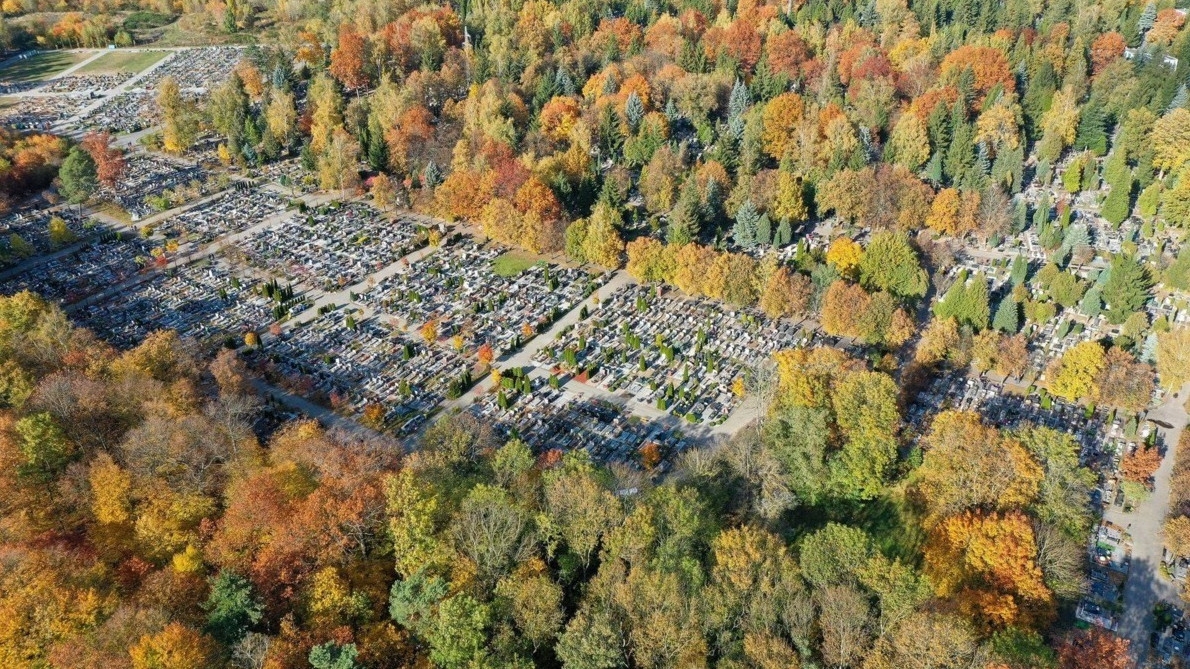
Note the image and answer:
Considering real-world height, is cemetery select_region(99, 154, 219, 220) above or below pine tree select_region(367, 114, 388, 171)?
below

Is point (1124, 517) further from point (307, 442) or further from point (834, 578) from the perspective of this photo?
point (307, 442)

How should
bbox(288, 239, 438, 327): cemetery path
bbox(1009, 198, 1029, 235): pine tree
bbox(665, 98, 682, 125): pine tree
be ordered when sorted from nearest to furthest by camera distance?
bbox(288, 239, 438, 327): cemetery path
bbox(1009, 198, 1029, 235): pine tree
bbox(665, 98, 682, 125): pine tree

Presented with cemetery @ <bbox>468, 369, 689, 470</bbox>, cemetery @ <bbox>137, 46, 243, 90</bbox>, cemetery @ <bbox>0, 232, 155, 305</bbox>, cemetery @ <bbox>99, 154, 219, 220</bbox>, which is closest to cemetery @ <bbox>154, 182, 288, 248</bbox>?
cemetery @ <bbox>99, 154, 219, 220</bbox>

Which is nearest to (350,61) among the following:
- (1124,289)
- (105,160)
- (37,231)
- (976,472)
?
(105,160)

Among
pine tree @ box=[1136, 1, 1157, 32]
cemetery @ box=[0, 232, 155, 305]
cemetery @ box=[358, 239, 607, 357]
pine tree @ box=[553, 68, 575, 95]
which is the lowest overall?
cemetery @ box=[358, 239, 607, 357]

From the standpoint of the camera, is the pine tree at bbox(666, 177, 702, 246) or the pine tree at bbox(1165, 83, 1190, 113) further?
the pine tree at bbox(1165, 83, 1190, 113)

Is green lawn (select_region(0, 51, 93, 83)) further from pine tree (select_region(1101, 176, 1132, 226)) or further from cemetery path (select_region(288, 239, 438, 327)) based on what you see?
pine tree (select_region(1101, 176, 1132, 226))

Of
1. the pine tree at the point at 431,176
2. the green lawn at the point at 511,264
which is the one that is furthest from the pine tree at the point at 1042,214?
the pine tree at the point at 431,176

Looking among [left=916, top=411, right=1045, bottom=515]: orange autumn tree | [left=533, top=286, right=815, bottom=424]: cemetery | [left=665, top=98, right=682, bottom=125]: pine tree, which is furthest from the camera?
[left=665, top=98, right=682, bottom=125]: pine tree
